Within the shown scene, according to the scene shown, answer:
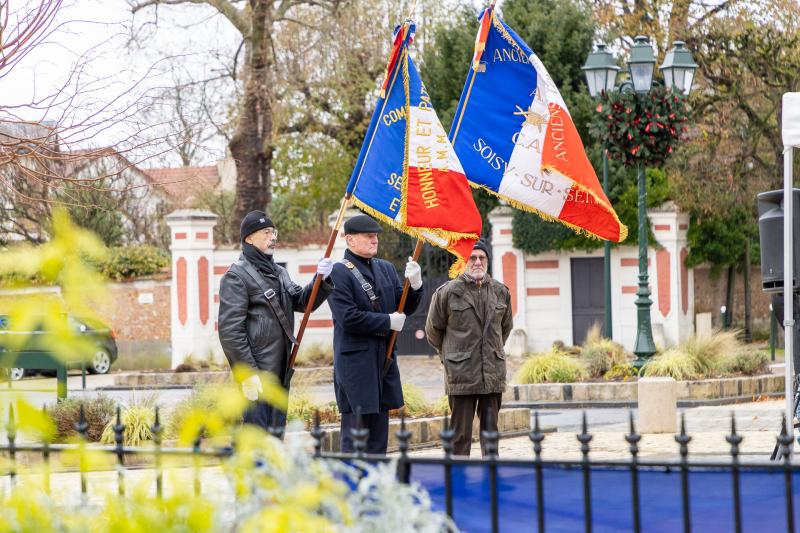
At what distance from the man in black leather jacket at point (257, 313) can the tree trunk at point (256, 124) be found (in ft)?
62.7

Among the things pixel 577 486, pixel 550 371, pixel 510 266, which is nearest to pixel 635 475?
pixel 577 486

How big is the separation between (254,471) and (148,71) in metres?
5.94

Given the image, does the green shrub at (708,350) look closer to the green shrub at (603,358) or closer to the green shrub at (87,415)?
the green shrub at (603,358)

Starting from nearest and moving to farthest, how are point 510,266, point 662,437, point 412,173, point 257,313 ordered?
point 257,313
point 412,173
point 662,437
point 510,266

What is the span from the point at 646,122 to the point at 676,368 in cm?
376

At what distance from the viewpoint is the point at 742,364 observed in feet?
62.6

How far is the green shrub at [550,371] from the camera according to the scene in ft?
61.8

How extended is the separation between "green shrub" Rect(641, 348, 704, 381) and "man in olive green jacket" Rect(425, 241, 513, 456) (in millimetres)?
9100

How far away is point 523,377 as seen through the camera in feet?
62.4

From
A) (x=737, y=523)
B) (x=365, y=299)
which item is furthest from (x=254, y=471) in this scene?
(x=365, y=299)

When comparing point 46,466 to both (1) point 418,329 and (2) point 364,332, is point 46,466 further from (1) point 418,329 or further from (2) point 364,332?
(1) point 418,329

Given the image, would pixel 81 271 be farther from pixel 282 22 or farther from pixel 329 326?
pixel 282 22

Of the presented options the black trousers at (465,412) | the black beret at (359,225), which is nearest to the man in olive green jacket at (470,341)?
the black trousers at (465,412)

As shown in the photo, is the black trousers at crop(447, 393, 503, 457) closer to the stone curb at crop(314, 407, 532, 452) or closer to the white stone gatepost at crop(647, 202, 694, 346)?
the stone curb at crop(314, 407, 532, 452)
